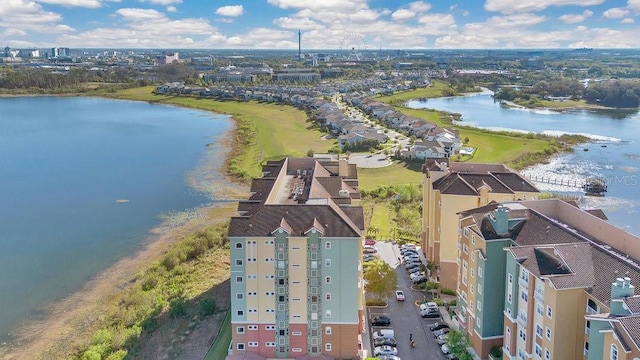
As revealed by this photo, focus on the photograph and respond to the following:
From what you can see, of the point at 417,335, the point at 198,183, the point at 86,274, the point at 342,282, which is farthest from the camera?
the point at 198,183

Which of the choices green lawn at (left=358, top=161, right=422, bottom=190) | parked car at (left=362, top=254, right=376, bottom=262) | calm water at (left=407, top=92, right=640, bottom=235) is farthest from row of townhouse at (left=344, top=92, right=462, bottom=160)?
parked car at (left=362, top=254, right=376, bottom=262)

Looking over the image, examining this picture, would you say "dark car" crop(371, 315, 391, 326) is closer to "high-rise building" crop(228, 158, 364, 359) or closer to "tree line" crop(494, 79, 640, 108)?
"high-rise building" crop(228, 158, 364, 359)

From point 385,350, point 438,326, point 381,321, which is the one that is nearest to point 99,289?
point 381,321

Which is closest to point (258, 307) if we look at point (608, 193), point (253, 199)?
point (253, 199)

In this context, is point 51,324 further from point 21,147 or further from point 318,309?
point 21,147

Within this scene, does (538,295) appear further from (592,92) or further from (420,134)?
(592,92)

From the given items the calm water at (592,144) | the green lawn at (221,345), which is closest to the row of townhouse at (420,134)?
the calm water at (592,144)
